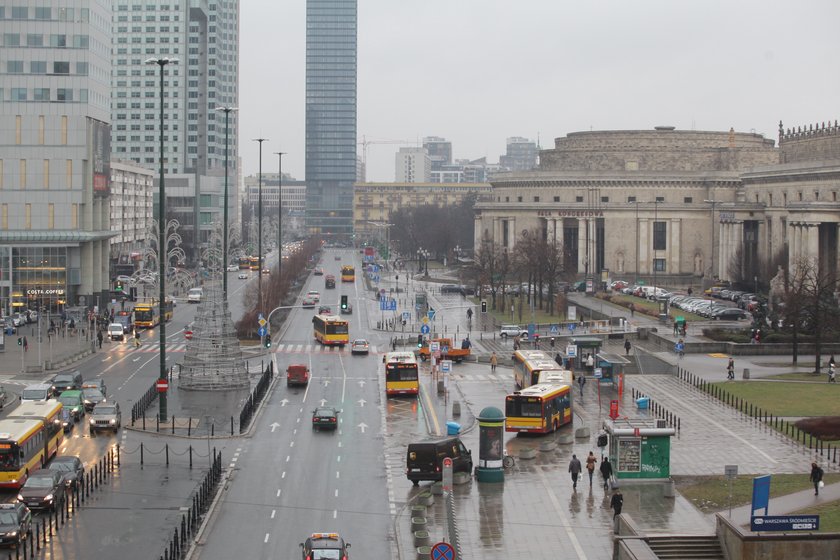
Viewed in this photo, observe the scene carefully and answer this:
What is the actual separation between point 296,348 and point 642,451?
162 ft

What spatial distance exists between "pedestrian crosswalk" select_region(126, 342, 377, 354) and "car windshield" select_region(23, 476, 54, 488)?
153 ft

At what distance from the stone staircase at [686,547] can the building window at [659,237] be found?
125m

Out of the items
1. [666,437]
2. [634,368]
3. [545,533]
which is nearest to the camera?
[545,533]

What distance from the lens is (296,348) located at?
9088 centimetres

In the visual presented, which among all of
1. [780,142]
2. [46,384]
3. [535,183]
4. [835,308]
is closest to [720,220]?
[780,142]

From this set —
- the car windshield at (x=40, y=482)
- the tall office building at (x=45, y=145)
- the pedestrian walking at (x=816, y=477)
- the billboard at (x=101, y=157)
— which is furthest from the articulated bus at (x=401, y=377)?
the billboard at (x=101, y=157)

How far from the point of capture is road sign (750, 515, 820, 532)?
33719 mm

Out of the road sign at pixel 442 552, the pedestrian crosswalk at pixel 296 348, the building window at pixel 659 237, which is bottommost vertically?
the pedestrian crosswalk at pixel 296 348

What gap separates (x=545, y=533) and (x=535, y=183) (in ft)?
432

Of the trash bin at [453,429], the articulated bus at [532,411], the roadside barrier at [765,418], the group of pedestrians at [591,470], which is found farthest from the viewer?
the articulated bus at [532,411]

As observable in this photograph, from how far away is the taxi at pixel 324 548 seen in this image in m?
32.7

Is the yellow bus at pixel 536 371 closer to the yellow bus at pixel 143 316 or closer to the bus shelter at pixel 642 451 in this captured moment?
the bus shelter at pixel 642 451

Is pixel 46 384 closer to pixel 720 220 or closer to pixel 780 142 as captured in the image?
pixel 720 220

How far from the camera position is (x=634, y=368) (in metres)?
78.1
